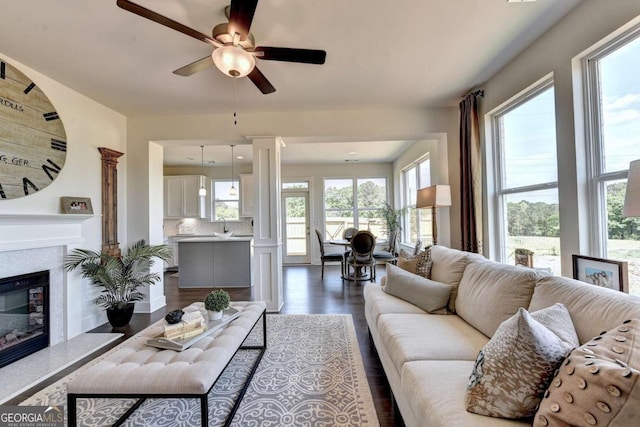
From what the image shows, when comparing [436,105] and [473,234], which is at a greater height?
[436,105]

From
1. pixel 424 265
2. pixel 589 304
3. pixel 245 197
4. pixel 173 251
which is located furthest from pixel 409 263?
pixel 173 251

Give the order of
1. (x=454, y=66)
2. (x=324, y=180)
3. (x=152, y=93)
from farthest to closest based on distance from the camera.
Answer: (x=324, y=180)
(x=152, y=93)
(x=454, y=66)

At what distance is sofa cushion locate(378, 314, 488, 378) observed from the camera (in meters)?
1.54

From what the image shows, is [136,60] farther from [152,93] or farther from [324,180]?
[324,180]

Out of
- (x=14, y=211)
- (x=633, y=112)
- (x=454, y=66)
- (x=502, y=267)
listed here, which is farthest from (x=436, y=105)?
(x=14, y=211)

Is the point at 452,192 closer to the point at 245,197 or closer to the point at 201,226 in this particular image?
the point at 245,197

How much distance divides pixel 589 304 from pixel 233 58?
229 centimetres

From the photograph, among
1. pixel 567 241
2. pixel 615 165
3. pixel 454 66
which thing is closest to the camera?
pixel 615 165

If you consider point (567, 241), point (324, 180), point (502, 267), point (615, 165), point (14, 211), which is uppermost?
point (324, 180)

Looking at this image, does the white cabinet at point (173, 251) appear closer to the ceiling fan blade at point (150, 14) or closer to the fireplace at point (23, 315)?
the fireplace at point (23, 315)

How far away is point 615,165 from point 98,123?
4931 millimetres

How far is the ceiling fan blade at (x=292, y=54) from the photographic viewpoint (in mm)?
1870

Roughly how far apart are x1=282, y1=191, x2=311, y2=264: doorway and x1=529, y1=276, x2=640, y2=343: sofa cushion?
6.16 m

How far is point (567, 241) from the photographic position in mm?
2123
